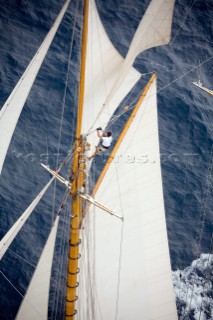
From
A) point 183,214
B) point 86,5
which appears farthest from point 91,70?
point 183,214

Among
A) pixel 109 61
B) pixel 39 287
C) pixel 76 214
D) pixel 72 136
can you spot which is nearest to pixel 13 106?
pixel 109 61

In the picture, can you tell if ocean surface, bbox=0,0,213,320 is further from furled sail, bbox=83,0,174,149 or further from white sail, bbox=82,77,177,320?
furled sail, bbox=83,0,174,149

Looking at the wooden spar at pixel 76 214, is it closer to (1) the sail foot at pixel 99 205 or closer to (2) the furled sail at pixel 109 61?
(1) the sail foot at pixel 99 205

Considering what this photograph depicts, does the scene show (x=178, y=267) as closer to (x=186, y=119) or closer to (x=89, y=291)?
(x=89, y=291)

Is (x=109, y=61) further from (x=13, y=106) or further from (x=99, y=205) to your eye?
(x=99, y=205)

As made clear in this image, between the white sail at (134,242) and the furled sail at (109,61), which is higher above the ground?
the furled sail at (109,61)

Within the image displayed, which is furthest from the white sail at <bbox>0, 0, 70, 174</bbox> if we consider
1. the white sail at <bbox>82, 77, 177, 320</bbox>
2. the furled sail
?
the white sail at <bbox>82, 77, 177, 320</bbox>

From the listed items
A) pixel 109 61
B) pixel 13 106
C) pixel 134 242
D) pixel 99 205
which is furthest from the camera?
pixel 134 242

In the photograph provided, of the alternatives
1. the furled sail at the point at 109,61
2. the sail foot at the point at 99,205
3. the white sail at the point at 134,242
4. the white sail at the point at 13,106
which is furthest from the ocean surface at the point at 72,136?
the white sail at the point at 13,106

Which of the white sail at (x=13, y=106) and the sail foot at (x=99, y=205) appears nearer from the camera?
the white sail at (x=13, y=106)
